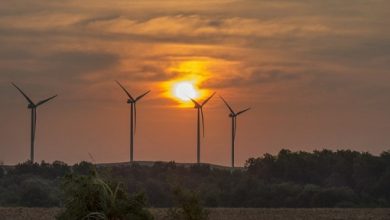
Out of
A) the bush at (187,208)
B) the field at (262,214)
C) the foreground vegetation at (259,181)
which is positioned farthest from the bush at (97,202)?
the foreground vegetation at (259,181)

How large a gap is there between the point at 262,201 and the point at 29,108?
2636 cm

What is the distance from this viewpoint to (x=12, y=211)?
85312mm

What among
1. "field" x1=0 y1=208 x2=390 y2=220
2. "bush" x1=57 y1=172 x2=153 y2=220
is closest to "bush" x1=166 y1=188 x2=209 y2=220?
"bush" x1=57 y1=172 x2=153 y2=220

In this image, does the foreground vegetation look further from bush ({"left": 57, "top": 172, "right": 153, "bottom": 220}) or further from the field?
bush ({"left": 57, "top": 172, "right": 153, "bottom": 220})

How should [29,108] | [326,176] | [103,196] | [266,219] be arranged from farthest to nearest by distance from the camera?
1. [326,176]
2. [29,108]
3. [266,219]
4. [103,196]

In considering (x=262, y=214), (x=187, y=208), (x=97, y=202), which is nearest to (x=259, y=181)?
(x=262, y=214)

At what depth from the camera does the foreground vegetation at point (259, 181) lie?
4685 inches

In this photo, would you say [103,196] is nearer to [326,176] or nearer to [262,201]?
[262,201]

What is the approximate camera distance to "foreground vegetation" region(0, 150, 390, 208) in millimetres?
119000

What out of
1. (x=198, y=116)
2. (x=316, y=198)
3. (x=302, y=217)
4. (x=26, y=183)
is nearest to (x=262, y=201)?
Result: (x=316, y=198)

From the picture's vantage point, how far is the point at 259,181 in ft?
427

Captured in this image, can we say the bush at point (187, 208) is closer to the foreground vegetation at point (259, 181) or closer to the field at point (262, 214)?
the field at point (262, 214)

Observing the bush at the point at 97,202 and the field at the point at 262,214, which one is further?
the field at the point at 262,214

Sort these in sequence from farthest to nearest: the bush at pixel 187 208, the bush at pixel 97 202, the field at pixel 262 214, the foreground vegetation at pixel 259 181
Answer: the foreground vegetation at pixel 259 181, the field at pixel 262 214, the bush at pixel 187 208, the bush at pixel 97 202
